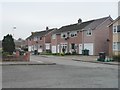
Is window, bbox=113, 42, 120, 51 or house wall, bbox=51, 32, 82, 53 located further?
house wall, bbox=51, 32, 82, 53

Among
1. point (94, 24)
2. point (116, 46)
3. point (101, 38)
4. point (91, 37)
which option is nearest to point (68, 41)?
point (94, 24)

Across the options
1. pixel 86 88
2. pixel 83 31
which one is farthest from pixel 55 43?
pixel 86 88

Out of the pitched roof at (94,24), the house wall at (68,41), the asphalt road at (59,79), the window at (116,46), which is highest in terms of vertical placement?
the pitched roof at (94,24)

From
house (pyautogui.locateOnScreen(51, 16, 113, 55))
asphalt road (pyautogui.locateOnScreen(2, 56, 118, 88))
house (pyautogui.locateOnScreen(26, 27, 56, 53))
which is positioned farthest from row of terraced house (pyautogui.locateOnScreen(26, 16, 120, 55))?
asphalt road (pyautogui.locateOnScreen(2, 56, 118, 88))

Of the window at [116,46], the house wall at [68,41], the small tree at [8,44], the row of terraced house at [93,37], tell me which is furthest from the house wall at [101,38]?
the small tree at [8,44]

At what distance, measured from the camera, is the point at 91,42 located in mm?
53625

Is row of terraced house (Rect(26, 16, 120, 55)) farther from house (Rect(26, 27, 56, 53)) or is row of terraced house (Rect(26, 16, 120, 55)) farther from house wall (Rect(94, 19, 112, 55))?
house (Rect(26, 27, 56, 53))

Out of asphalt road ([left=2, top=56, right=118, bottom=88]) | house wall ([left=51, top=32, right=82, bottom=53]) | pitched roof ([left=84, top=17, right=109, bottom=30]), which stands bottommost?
asphalt road ([left=2, top=56, right=118, bottom=88])

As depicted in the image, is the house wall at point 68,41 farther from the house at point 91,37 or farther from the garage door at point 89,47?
the garage door at point 89,47

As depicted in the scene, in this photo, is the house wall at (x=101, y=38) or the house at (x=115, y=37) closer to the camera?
the house at (x=115, y=37)

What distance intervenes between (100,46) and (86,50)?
303 centimetres

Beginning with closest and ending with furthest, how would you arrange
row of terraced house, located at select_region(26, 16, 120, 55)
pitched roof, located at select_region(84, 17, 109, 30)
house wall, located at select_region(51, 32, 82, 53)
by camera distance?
row of terraced house, located at select_region(26, 16, 120, 55), pitched roof, located at select_region(84, 17, 109, 30), house wall, located at select_region(51, 32, 82, 53)

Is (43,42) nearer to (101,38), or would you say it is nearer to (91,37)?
(91,37)

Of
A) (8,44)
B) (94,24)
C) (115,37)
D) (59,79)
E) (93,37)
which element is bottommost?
(59,79)
